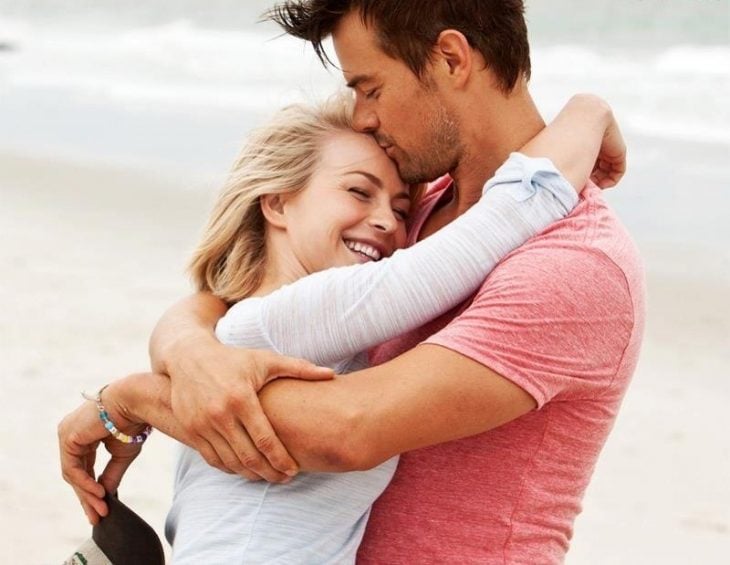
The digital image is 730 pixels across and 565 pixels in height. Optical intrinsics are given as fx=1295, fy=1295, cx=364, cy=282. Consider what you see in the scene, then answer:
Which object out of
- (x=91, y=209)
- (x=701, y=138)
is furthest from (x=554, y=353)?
(x=701, y=138)

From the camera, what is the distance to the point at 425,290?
7.66 ft

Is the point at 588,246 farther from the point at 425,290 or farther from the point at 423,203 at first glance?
the point at 423,203

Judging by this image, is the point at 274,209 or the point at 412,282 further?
the point at 274,209

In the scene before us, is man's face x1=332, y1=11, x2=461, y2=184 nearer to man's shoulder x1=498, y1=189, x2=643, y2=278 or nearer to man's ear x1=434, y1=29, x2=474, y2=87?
man's ear x1=434, y1=29, x2=474, y2=87

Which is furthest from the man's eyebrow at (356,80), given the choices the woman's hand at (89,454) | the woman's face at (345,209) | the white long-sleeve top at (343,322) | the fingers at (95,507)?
the fingers at (95,507)

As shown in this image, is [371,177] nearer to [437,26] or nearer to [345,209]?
[345,209]

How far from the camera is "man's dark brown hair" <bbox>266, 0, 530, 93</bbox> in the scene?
2.80m

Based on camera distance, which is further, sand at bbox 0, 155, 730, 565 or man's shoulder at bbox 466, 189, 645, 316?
sand at bbox 0, 155, 730, 565

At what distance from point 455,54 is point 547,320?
0.78 metres

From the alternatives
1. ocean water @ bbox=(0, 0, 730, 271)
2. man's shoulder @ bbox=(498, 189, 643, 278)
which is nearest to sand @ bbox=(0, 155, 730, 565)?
ocean water @ bbox=(0, 0, 730, 271)

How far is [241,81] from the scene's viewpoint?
15852mm

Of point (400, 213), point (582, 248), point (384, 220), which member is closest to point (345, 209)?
point (384, 220)

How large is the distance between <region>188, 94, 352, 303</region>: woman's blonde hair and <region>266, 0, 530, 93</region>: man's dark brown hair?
21 centimetres

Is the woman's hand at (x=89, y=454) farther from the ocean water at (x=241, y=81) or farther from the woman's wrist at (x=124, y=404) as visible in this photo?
the ocean water at (x=241, y=81)
